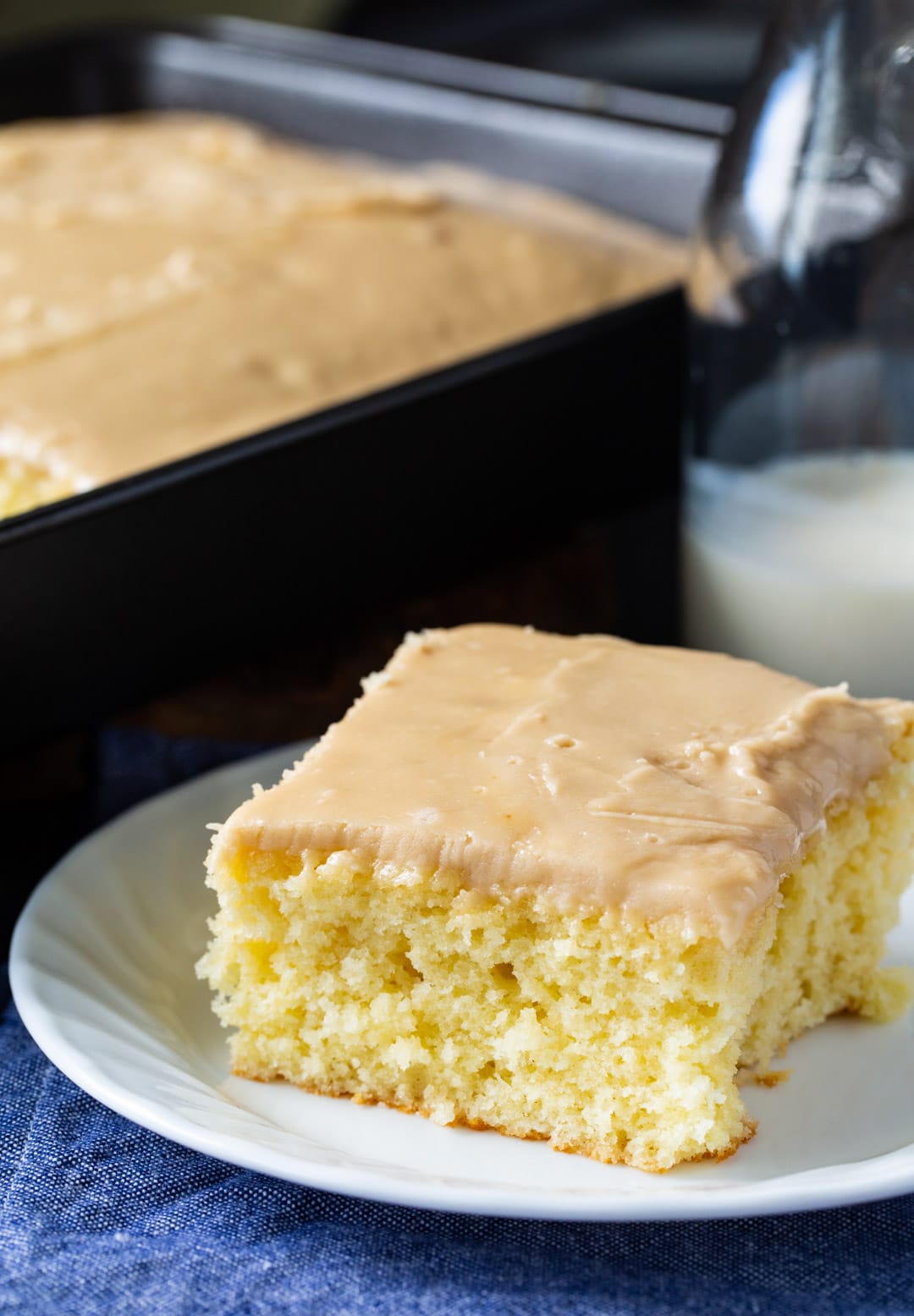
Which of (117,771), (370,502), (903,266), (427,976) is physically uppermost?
(903,266)

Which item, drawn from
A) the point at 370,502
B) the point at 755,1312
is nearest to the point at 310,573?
the point at 370,502

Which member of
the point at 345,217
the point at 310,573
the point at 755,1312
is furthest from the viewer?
the point at 345,217

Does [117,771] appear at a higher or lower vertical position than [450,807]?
lower

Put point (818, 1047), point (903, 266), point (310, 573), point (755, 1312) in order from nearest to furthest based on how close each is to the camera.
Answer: point (755, 1312) < point (818, 1047) < point (310, 573) < point (903, 266)

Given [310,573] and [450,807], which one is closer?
[450,807]

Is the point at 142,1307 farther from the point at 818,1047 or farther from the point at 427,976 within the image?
the point at 818,1047

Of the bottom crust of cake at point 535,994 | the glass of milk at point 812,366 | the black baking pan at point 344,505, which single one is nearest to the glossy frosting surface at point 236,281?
the black baking pan at point 344,505

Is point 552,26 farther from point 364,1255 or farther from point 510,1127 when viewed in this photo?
point 364,1255

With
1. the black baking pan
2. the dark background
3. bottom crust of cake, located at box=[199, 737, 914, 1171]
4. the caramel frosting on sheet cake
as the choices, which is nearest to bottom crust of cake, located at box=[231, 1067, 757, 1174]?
bottom crust of cake, located at box=[199, 737, 914, 1171]

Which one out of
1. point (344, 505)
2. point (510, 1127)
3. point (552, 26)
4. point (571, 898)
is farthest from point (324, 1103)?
point (552, 26)
